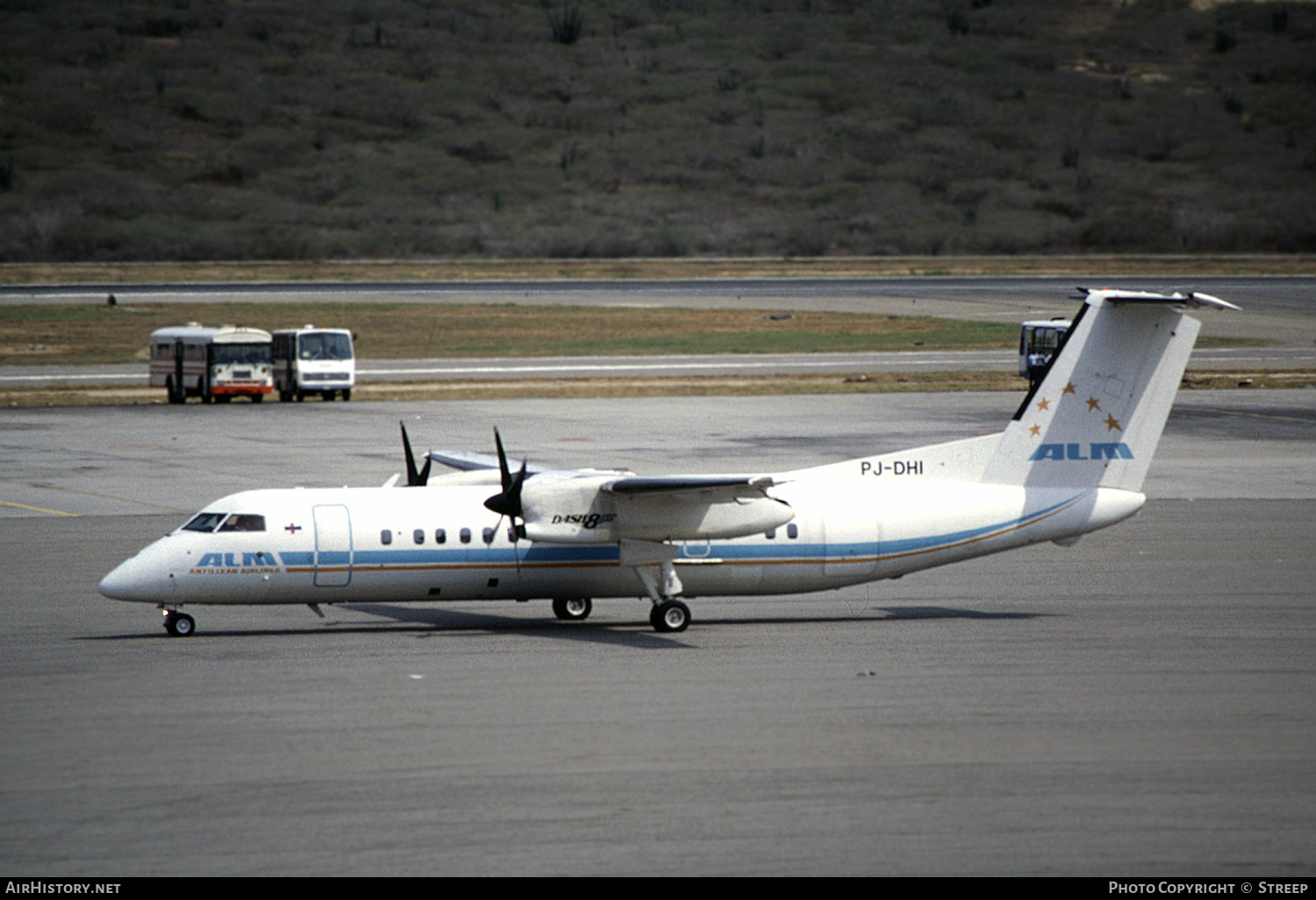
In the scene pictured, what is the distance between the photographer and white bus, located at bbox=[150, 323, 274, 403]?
208ft

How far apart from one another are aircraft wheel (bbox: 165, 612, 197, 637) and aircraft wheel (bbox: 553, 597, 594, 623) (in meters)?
5.90

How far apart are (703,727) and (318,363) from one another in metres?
50.5

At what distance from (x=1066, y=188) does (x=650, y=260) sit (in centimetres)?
4507

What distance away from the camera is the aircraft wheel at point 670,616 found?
23641 mm

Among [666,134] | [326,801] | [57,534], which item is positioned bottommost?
[57,534]

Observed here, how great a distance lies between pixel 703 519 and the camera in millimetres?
23672

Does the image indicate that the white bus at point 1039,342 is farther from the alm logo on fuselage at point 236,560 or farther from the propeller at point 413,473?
the alm logo on fuselage at point 236,560

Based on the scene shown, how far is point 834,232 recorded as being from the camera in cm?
14150

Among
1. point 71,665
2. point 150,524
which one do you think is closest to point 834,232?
point 150,524

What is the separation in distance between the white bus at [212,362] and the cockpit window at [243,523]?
41.7 metres

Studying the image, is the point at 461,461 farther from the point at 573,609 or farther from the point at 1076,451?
the point at 1076,451
